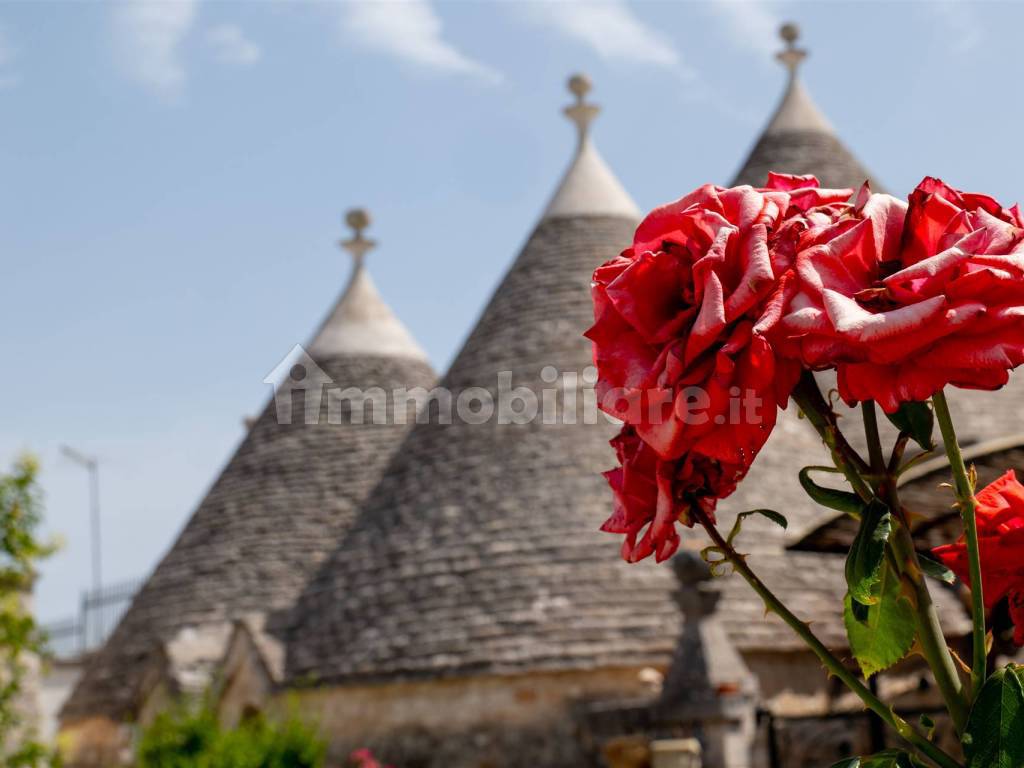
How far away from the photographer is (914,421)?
5.37 feet

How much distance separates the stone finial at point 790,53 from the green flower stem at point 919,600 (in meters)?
20.8

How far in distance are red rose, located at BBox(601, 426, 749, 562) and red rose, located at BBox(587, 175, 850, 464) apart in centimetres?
4

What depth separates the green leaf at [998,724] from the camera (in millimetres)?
1420

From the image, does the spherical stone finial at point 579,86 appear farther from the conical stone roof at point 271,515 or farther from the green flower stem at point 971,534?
the green flower stem at point 971,534

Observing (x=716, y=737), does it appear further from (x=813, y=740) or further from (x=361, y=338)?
(x=361, y=338)

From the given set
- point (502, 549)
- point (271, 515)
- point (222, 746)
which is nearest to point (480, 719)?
point (502, 549)

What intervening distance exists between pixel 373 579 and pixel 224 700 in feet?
8.16

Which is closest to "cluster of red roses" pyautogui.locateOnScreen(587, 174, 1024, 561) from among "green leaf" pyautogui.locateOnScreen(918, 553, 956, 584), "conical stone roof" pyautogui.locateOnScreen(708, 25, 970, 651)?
"green leaf" pyautogui.locateOnScreen(918, 553, 956, 584)

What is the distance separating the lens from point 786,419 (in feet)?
49.0

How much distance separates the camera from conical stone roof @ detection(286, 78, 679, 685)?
12.9 m

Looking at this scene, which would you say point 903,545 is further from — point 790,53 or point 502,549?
point 790,53

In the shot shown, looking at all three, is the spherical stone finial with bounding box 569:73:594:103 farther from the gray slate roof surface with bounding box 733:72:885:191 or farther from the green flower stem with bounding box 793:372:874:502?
the green flower stem with bounding box 793:372:874:502

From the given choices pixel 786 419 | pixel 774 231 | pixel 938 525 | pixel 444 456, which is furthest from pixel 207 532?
pixel 774 231

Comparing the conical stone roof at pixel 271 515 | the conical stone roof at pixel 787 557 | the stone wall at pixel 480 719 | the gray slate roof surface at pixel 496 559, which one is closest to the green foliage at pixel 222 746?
the stone wall at pixel 480 719
